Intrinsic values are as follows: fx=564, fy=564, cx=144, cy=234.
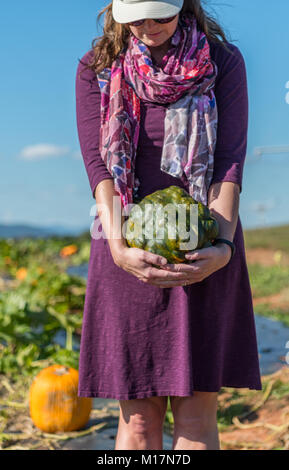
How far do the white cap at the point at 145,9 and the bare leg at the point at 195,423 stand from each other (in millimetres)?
1281

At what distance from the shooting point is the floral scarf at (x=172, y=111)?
1.90m

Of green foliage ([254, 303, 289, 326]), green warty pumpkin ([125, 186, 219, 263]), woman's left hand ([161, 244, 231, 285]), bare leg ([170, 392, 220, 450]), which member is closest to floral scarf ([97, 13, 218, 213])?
green warty pumpkin ([125, 186, 219, 263])

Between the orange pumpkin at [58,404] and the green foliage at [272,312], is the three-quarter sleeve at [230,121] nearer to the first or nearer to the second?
the orange pumpkin at [58,404]

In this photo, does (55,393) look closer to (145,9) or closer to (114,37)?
(114,37)

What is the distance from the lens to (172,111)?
6.36ft

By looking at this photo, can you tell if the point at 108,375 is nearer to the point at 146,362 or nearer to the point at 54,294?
the point at 146,362

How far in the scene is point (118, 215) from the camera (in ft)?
6.33

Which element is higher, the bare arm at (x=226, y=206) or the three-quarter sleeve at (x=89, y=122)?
the three-quarter sleeve at (x=89, y=122)

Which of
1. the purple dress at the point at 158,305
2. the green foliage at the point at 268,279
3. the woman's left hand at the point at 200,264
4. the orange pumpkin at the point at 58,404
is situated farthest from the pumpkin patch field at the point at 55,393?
the green foliage at the point at 268,279

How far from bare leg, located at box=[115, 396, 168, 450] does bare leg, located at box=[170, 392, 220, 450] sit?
0.08m
